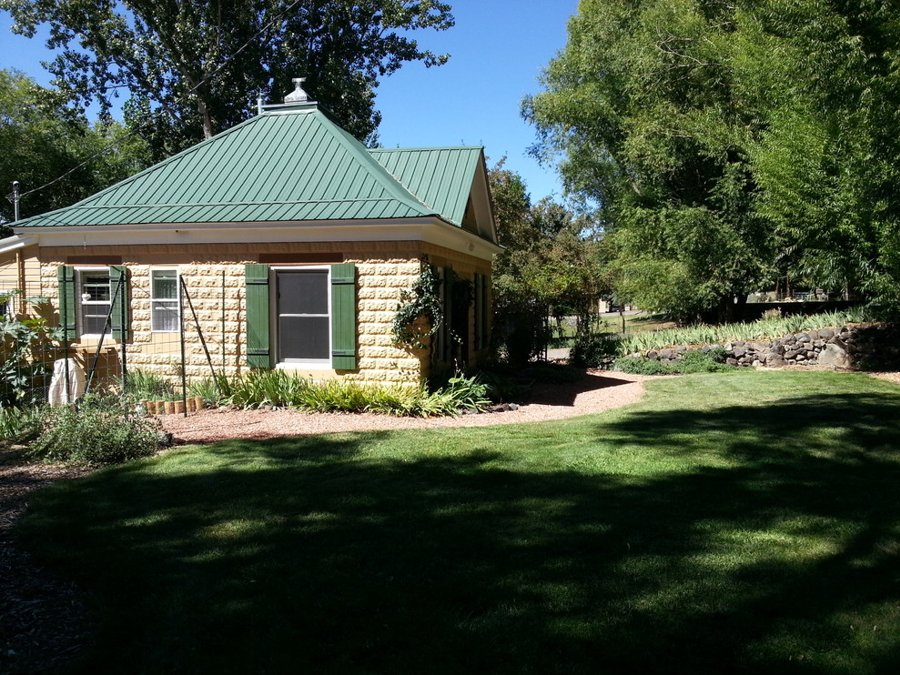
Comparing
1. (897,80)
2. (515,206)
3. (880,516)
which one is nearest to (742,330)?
(897,80)

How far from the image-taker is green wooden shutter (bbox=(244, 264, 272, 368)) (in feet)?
37.4

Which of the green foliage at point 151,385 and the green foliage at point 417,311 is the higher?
the green foliage at point 417,311

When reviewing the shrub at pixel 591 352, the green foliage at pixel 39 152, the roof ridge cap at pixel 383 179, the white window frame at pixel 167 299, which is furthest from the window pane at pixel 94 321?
the green foliage at pixel 39 152

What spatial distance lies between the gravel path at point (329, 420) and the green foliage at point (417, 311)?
4.44 ft

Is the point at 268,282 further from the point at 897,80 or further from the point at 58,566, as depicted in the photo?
the point at 897,80

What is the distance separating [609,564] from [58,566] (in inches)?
140

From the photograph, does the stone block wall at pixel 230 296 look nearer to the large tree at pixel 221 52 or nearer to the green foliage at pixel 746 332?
the green foliage at pixel 746 332

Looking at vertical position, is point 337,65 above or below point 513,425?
above

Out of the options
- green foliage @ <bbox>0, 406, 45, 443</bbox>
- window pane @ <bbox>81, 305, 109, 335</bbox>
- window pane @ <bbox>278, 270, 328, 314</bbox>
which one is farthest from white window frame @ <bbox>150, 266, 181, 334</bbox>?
green foliage @ <bbox>0, 406, 45, 443</bbox>

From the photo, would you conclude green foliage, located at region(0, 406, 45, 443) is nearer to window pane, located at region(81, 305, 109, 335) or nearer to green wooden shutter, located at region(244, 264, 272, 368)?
green wooden shutter, located at region(244, 264, 272, 368)

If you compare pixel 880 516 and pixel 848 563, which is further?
pixel 880 516

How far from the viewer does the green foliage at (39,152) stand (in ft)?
104

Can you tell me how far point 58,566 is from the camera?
4.54 m

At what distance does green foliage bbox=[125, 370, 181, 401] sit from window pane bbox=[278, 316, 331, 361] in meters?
1.95
